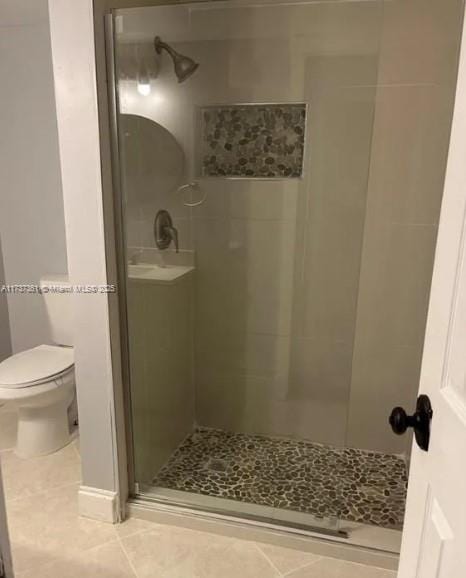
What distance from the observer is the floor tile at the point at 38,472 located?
2012mm

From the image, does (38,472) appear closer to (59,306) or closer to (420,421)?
(59,306)

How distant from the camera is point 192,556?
5.45 ft

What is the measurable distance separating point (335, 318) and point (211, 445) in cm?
91

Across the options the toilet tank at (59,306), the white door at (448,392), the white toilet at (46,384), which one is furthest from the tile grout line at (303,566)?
the toilet tank at (59,306)

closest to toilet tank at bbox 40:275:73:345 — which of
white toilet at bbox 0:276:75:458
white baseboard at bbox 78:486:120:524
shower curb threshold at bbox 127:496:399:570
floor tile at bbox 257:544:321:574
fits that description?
white toilet at bbox 0:276:75:458

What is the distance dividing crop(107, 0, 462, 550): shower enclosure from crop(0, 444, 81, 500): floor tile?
45cm

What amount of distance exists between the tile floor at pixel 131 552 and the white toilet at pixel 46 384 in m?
0.34

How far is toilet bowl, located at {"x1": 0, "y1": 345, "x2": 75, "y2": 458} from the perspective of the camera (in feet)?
6.66

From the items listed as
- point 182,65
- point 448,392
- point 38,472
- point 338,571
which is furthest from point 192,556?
point 182,65

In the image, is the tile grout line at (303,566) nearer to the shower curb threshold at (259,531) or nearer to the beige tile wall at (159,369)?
the shower curb threshold at (259,531)

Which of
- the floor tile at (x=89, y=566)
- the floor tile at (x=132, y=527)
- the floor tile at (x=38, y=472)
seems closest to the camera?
the floor tile at (x=89, y=566)

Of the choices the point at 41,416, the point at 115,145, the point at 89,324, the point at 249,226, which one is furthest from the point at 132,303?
the point at 41,416

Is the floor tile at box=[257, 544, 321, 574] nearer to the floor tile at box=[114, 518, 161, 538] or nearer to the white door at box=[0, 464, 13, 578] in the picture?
the floor tile at box=[114, 518, 161, 538]

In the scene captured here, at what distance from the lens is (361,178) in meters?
2.04
